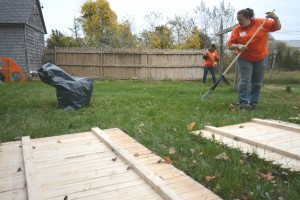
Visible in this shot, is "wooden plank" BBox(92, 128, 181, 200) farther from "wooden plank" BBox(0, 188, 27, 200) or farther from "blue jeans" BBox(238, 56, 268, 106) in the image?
"blue jeans" BBox(238, 56, 268, 106)

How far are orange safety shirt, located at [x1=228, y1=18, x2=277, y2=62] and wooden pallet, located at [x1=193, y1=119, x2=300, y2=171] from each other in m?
1.63

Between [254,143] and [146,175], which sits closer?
[146,175]

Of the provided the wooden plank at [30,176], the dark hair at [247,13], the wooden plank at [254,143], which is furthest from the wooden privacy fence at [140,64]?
the wooden plank at [30,176]

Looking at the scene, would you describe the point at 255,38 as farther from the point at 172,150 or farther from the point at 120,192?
the point at 120,192

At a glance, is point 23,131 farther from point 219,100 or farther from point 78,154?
point 219,100

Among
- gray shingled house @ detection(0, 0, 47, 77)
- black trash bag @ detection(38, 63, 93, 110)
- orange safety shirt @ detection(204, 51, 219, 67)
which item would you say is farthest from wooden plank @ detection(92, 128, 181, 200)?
gray shingled house @ detection(0, 0, 47, 77)

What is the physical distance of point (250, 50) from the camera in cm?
529

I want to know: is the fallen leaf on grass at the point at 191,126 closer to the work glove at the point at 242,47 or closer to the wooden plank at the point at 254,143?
the wooden plank at the point at 254,143

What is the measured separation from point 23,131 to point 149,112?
2176 mm

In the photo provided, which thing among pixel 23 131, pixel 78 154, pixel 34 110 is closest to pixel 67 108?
pixel 34 110

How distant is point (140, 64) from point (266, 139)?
12835mm

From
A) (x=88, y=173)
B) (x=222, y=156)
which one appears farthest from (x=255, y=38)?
(x=88, y=173)

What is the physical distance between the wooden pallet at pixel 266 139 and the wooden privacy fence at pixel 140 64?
11.7m

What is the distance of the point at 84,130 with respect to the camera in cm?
406
